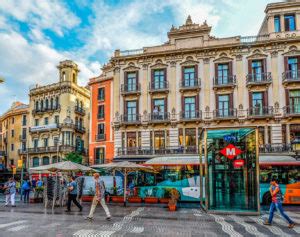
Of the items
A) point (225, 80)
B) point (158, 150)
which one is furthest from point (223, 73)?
point (158, 150)

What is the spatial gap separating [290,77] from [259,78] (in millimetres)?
2903

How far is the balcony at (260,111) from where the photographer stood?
3183 centimetres

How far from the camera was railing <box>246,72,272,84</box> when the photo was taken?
Result: 32594 millimetres

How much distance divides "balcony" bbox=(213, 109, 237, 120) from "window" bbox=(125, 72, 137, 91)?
30.8ft

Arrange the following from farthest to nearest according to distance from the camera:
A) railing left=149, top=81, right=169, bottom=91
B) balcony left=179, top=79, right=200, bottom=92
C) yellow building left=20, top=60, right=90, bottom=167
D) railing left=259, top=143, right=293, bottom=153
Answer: yellow building left=20, top=60, right=90, bottom=167
railing left=149, top=81, right=169, bottom=91
balcony left=179, top=79, right=200, bottom=92
railing left=259, top=143, right=293, bottom=153

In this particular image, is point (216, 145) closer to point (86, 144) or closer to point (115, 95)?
point (115, 95)

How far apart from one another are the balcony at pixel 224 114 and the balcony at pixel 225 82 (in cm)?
251

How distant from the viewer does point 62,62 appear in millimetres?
55469

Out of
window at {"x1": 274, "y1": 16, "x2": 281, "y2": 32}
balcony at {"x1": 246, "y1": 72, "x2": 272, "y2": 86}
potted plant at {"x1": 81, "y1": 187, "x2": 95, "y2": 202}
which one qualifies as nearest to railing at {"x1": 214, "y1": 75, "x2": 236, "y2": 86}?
balcony at {"x1": 246, "y1": 72, "x2": 272, "y2": 86}

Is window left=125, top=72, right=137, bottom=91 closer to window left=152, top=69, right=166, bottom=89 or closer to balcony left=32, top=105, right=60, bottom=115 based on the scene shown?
window left=152, top=69, right=166, bottom=89

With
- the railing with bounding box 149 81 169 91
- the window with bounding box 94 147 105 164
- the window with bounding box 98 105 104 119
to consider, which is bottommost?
the window with bounding box 94 147 105 164

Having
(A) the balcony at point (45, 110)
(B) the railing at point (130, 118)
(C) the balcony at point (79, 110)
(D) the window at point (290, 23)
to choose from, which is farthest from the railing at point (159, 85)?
(A) the balcony at point (45, 110)

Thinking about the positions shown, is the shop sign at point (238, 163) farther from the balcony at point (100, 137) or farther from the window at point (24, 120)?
the window at point (24, 120)

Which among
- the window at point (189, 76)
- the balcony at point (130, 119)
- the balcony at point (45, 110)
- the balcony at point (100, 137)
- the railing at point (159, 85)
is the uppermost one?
the window at point (189, 76)
